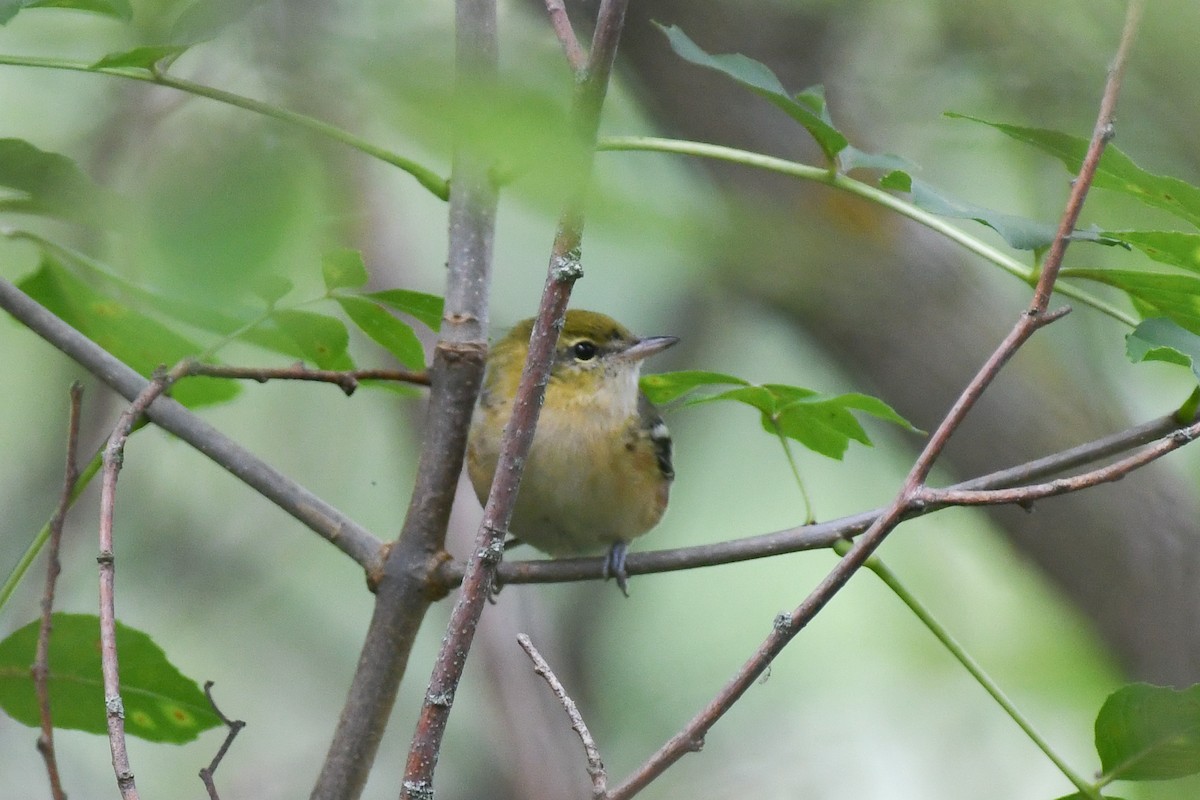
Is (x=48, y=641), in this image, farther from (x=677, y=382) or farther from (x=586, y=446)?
(x=586, y=446)

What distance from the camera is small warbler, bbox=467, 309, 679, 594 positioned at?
3928mm

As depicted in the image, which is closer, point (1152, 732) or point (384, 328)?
point (1152, 732)

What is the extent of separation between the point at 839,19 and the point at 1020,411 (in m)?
1.90

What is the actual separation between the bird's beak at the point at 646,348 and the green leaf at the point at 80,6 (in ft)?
Result: 8.46

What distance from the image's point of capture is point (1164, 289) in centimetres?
206

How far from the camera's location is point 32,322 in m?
2.38

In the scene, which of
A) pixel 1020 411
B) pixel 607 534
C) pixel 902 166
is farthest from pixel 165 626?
pixel 902 166

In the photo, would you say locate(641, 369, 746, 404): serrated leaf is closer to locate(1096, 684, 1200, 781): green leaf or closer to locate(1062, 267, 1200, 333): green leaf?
locate(1062, 267, 1200, 333): green leaf

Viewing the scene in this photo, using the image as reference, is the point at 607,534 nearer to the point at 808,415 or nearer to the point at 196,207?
the point at 808,415

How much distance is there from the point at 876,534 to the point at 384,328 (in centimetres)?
133

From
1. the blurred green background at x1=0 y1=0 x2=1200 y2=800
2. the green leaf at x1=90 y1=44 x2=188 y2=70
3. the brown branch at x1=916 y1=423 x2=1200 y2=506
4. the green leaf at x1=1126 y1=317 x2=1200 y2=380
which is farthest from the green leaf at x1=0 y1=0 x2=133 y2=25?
the green leaf at x1=1126 y1=317 x2=1200 y2=380

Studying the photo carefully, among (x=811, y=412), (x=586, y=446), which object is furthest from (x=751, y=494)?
(x=811, y=412)

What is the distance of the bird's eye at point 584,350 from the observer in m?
4.32

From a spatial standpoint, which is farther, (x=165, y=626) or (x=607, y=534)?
(x=165, y=626)
